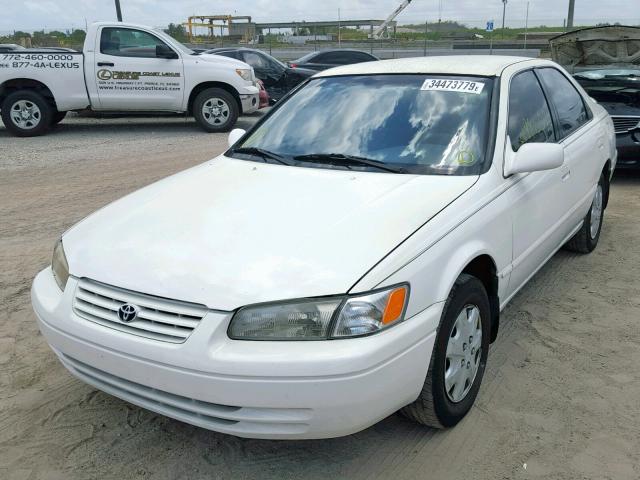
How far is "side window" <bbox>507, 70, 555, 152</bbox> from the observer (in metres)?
3.49

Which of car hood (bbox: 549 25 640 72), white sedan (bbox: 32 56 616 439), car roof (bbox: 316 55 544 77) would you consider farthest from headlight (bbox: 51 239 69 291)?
car hood (bbox: 549 25 640 72)

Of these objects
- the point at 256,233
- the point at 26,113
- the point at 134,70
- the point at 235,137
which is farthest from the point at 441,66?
the point at 26,113

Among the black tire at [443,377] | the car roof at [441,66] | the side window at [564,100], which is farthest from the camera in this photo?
the side window at [564,100]

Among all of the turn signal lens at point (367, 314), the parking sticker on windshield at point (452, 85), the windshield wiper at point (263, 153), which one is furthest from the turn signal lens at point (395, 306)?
the parking sticker on windshield at point (452, 85)

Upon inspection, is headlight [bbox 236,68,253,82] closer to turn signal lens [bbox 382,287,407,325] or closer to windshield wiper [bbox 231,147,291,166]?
windshield wiper [bbox 231,147,291,166]

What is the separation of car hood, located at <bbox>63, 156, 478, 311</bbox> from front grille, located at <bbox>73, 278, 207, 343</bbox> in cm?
4

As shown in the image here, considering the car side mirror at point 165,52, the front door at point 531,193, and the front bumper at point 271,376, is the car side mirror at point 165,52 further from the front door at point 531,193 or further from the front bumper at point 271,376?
the front bumper at point 271,376

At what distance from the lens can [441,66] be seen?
3.78 metres

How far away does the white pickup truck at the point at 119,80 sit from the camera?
35.0ft

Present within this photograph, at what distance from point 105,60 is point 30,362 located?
861cm

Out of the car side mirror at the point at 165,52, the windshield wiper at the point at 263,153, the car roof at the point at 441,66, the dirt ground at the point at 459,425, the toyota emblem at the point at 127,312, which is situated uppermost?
the car roof at the point at 441,66

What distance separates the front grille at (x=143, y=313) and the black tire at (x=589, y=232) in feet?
11.7

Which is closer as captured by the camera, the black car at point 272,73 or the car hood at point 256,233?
the car hood at point 256,233

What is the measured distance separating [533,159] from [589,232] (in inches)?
84.9
